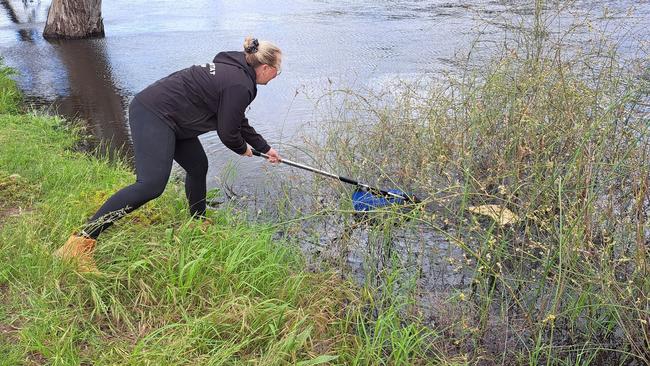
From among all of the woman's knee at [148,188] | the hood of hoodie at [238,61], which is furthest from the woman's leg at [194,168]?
the hood of hoodie at [238,61]

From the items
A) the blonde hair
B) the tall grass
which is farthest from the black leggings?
the tall grass

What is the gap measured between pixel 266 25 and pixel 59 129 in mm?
6016

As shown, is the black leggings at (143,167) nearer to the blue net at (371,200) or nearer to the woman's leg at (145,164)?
the woman's leg at (145,164)

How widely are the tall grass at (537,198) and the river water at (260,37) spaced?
129 centimetres

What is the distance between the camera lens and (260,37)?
989cm

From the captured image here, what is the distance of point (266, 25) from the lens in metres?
11.0

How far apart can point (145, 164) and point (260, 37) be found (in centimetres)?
726

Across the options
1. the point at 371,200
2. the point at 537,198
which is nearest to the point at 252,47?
the point at 371,200

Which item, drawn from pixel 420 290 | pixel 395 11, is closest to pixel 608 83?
pixel 420 290

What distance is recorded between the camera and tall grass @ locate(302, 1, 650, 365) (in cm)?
243

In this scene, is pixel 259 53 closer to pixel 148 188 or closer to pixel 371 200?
pixel 148 188

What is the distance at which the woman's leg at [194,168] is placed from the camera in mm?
3385

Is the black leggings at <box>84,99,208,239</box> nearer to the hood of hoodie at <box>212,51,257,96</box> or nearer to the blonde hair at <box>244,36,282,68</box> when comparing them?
the hood of hoodie at <box>212,51,257,96</box>

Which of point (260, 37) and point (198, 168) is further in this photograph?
→ point (260, 37)
